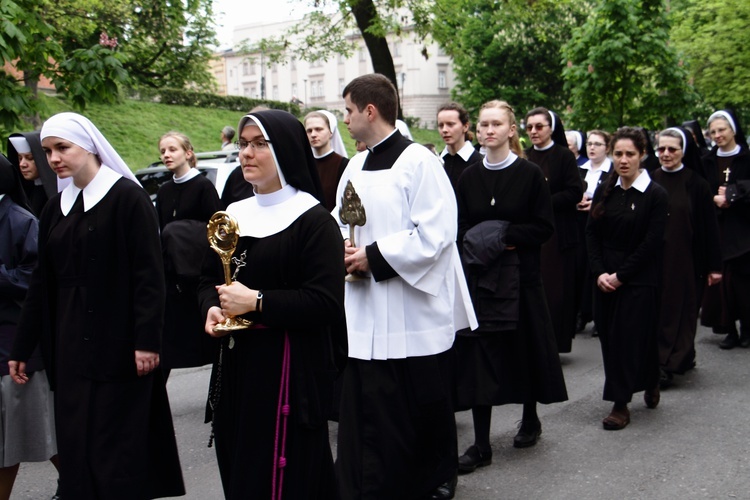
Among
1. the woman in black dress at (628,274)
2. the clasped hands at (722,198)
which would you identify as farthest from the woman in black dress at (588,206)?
the woman in black dress at (628,274)

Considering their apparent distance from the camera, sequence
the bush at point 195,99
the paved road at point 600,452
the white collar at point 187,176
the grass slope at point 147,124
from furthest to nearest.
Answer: the bush at point 195,99 → the grass slope at point 147,124 → the white collar at point 187,176 → the paved road at point 600,452

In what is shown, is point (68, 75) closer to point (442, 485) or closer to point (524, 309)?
point (524, 309)

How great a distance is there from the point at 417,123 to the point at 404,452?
75379 millimetres

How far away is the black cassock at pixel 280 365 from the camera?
143 inches

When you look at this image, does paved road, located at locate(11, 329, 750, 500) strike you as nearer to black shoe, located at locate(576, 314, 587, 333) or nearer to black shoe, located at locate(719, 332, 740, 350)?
black shoe, located at locate(719, 332, 740, 350)

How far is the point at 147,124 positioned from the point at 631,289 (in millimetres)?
28297

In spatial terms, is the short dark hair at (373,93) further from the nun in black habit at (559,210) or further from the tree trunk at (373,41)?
the tree trunk at (373,41)

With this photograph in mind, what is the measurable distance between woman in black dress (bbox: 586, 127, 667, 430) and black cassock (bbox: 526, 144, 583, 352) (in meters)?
1.64

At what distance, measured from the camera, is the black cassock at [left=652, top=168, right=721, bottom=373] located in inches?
318

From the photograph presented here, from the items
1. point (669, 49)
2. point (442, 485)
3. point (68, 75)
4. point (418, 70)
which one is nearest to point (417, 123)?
point (418, 70)

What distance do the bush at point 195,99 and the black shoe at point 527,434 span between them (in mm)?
34345

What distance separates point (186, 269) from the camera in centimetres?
714

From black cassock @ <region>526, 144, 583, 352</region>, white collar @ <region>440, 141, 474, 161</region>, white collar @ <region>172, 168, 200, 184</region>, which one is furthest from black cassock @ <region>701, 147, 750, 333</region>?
white collar @ <region>172, 168, 200, 184</region>

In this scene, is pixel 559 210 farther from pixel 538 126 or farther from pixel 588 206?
pixel 588 206
